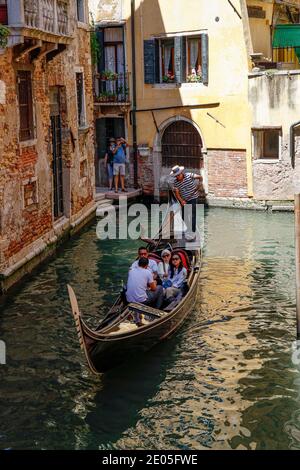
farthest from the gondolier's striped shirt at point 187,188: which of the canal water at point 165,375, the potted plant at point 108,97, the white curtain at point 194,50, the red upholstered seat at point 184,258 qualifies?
the potted plant at point 108,97

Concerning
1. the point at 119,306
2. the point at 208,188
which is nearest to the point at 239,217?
the point at 208,188

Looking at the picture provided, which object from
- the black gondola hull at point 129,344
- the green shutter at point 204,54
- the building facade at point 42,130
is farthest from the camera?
Answer: the green shutter at point 204,54

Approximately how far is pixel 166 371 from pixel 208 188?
32.5 feet

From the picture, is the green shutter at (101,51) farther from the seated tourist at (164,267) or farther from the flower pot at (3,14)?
the seated tourist at (164,267)

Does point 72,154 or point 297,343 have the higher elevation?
point 72,154

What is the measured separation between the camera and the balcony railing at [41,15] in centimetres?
1011

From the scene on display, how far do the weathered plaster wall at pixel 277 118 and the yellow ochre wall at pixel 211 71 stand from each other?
253 mm

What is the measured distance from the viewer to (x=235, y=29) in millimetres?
16406

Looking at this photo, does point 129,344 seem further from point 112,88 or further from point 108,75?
point 112,88

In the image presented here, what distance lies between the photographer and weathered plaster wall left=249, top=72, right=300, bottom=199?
52.1 feet

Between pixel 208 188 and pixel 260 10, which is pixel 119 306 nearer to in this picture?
pixel 208 188

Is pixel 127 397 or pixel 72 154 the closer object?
pixel 127 397

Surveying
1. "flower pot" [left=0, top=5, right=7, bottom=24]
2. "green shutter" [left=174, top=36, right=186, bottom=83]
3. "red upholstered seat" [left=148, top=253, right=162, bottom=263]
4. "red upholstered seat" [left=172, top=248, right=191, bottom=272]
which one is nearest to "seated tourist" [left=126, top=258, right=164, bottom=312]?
"red upholstered seat" [left=148, top=253, right=162, bottom=263]

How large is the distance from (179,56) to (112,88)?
73.7 inches
